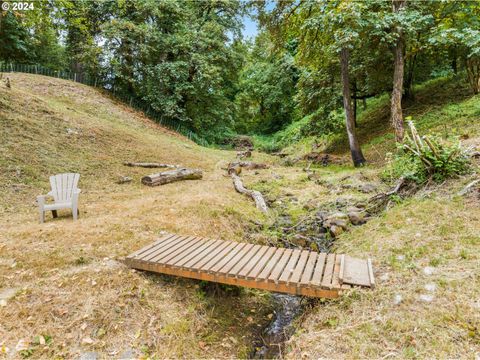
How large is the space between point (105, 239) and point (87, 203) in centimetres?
191

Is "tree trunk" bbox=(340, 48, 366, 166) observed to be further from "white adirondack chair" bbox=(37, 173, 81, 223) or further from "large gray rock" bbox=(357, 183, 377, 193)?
"white adirondack chair" bbox=(37, 173, 81, 223)

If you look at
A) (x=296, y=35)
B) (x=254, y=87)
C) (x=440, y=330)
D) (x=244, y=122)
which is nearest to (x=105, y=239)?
(x=440, y=330)

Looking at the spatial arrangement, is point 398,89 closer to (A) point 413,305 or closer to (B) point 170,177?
(B) point 170,177

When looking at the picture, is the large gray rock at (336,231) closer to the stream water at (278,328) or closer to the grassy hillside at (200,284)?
the grassy hillside at (200,284)

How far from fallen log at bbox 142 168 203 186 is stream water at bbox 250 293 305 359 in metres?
4.37

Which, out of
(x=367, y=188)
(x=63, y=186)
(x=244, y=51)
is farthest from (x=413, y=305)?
(x=244, y=51)

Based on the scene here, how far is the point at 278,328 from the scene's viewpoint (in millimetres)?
2906

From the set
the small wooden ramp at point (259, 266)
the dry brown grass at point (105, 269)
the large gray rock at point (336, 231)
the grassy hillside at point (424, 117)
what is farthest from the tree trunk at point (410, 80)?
the small wooden ramp at point (259, 266)

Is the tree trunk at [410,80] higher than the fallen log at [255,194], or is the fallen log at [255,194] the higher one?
the tree trunk at [410,80]

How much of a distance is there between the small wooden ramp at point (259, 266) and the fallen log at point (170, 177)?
344 cm

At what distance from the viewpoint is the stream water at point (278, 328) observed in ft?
8.61

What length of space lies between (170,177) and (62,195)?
287 centimetres

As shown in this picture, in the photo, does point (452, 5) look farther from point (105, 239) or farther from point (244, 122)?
point (244, 122)

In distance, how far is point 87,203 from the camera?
5.20 metres
